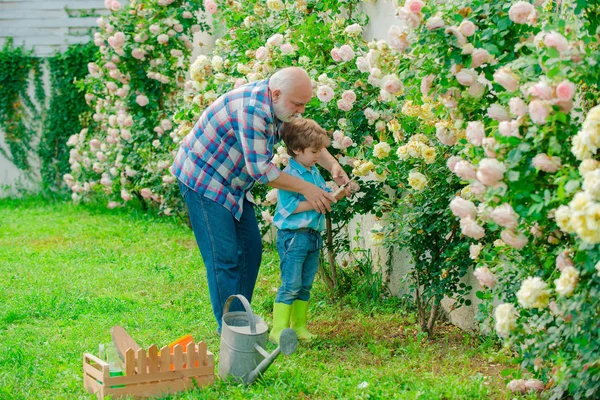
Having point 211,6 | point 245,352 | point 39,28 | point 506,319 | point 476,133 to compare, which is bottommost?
point 245,352

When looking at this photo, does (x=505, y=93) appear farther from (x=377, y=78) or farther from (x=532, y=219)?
(x=377, y=78)

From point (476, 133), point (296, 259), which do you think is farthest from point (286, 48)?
point (476, 133)

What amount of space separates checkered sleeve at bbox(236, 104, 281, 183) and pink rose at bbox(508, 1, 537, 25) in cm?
135

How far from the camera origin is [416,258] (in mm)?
4164

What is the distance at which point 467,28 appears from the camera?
3016 mm

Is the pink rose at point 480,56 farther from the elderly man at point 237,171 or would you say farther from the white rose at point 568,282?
the elderly man at point 237,171

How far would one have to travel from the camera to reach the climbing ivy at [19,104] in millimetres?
10688

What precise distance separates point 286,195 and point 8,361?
63.2 inches

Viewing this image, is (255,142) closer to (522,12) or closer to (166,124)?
(522,12)

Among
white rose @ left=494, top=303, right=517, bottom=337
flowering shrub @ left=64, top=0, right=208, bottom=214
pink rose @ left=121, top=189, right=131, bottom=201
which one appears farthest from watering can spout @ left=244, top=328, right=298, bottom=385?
pink rose @ left=121, top=189, right=131, bottom=201

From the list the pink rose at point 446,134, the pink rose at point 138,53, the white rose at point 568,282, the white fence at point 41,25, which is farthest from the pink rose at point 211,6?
the white fence at point 41,25

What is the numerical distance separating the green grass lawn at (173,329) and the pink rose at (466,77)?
1.16 metres

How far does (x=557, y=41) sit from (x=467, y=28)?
1.71ft

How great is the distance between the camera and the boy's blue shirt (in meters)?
4.19
